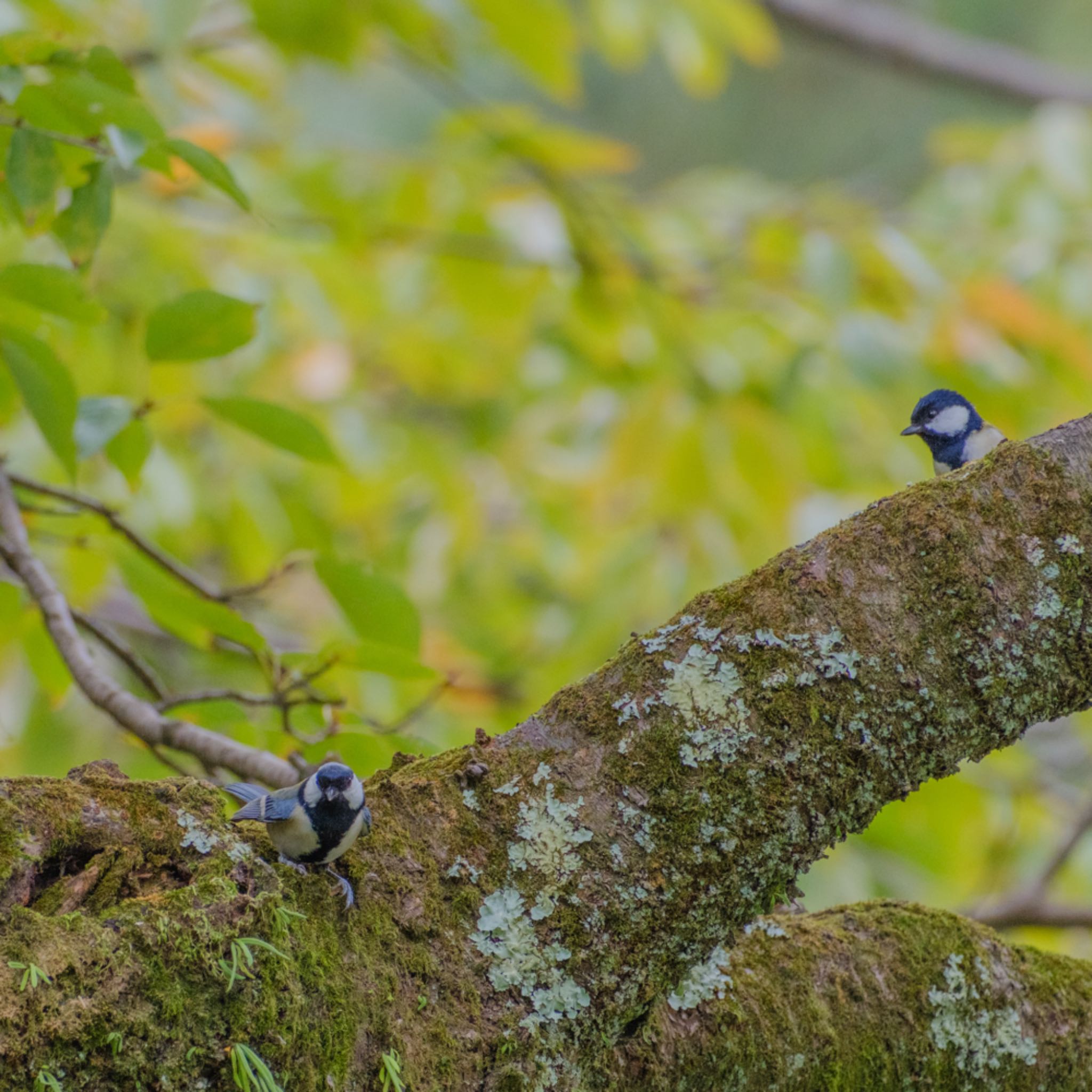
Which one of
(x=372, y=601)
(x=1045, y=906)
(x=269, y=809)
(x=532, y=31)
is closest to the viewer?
(x=269, y=809)

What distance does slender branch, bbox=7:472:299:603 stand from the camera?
1.84 m

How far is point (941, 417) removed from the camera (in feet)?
7.58

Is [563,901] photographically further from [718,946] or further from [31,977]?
[31,977]

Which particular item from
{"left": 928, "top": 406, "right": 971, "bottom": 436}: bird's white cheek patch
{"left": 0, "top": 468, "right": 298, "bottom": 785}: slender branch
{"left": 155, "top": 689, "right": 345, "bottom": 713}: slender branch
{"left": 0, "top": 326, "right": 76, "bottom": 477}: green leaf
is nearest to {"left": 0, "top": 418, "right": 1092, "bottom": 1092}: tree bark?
{"left": 0, "top": 468, "right": 298, "bottom": 785}: slender branch

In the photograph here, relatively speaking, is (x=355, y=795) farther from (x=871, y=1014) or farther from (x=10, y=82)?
(x=10, y=82)

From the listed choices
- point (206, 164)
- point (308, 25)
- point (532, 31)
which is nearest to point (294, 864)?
point (206, 164)

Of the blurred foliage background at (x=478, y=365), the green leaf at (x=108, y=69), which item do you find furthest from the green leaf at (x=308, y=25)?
the green leaf at (x=108, y=69)

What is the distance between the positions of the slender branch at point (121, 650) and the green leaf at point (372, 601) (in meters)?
0.35

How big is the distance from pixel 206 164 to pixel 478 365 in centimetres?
288

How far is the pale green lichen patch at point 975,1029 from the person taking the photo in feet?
4.16

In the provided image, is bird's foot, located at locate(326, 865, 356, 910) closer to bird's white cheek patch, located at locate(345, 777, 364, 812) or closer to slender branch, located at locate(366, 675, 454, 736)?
bird's white cheek patch, located at locate(345, 777, 364, 812)

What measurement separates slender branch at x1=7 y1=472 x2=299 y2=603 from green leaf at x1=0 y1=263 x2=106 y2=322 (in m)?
0.40

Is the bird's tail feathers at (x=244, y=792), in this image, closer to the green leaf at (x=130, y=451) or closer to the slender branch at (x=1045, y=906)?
the green leaf at (x=130, y=451)

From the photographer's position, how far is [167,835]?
102cm
